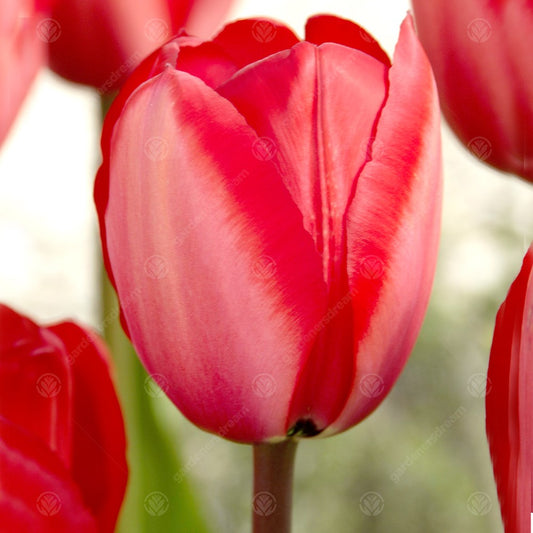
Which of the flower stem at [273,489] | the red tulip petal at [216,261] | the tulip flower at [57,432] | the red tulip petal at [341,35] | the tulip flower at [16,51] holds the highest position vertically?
the red tulip petal at [341,35]

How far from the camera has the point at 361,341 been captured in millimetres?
218

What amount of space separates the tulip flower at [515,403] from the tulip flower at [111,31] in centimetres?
13

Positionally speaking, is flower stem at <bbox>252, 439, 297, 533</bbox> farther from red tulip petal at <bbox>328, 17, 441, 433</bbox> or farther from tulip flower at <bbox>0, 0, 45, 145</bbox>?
tulip flower at <bbox>0, 0, 45, 145</bbox>

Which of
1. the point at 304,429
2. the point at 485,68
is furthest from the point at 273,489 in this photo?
the point at 485,68

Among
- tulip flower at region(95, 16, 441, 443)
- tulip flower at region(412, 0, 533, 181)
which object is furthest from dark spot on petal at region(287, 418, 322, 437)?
tulip flower at region(412, 0, 533, 181)

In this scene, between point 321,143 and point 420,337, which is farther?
point 420,337

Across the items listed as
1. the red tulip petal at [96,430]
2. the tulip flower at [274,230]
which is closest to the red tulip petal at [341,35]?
the tulip flower at [274,230]

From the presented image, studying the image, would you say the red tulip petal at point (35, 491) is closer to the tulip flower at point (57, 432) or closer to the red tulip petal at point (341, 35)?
the tulip flower at point (57, 432)

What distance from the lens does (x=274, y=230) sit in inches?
8.5

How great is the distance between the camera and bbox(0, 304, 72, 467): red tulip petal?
0.78 ft

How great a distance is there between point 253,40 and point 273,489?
0.13m

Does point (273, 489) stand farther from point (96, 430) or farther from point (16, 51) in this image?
point (16, 51)

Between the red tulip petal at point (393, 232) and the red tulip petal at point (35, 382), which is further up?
the red tulip petal at point (393, 232)

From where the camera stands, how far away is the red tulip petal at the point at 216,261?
0.21 m
